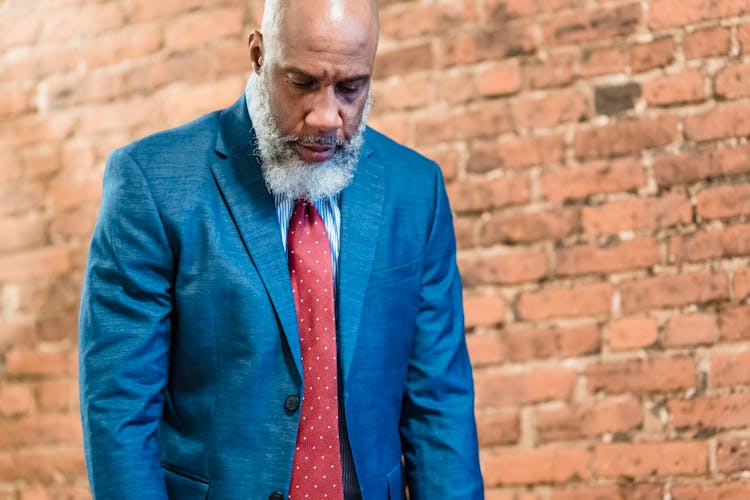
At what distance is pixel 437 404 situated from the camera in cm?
170

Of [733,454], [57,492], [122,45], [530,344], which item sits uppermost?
[122,45]

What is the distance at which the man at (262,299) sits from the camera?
151cm

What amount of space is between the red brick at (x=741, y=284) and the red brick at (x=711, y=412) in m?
0.21

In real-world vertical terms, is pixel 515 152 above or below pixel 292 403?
above

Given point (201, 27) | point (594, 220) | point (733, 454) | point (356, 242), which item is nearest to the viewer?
point (356, 242)

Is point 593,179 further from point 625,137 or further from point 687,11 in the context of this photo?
point 687,11

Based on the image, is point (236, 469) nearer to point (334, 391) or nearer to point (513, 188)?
point (334, 391)

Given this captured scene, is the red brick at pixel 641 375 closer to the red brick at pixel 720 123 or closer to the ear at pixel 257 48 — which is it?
the red brick at pixel 720 123

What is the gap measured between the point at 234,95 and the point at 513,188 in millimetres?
755

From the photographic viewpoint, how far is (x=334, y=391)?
156 centimetres

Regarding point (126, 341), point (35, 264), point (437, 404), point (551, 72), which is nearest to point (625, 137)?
point (551, 72)

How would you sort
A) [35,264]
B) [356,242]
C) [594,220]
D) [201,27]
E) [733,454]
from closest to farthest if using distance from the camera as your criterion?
[356,242] → [733,454] → [594,220] → [201,27] → [35,264]

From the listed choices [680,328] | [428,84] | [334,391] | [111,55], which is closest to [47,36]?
[111,55]

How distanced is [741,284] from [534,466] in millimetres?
591
